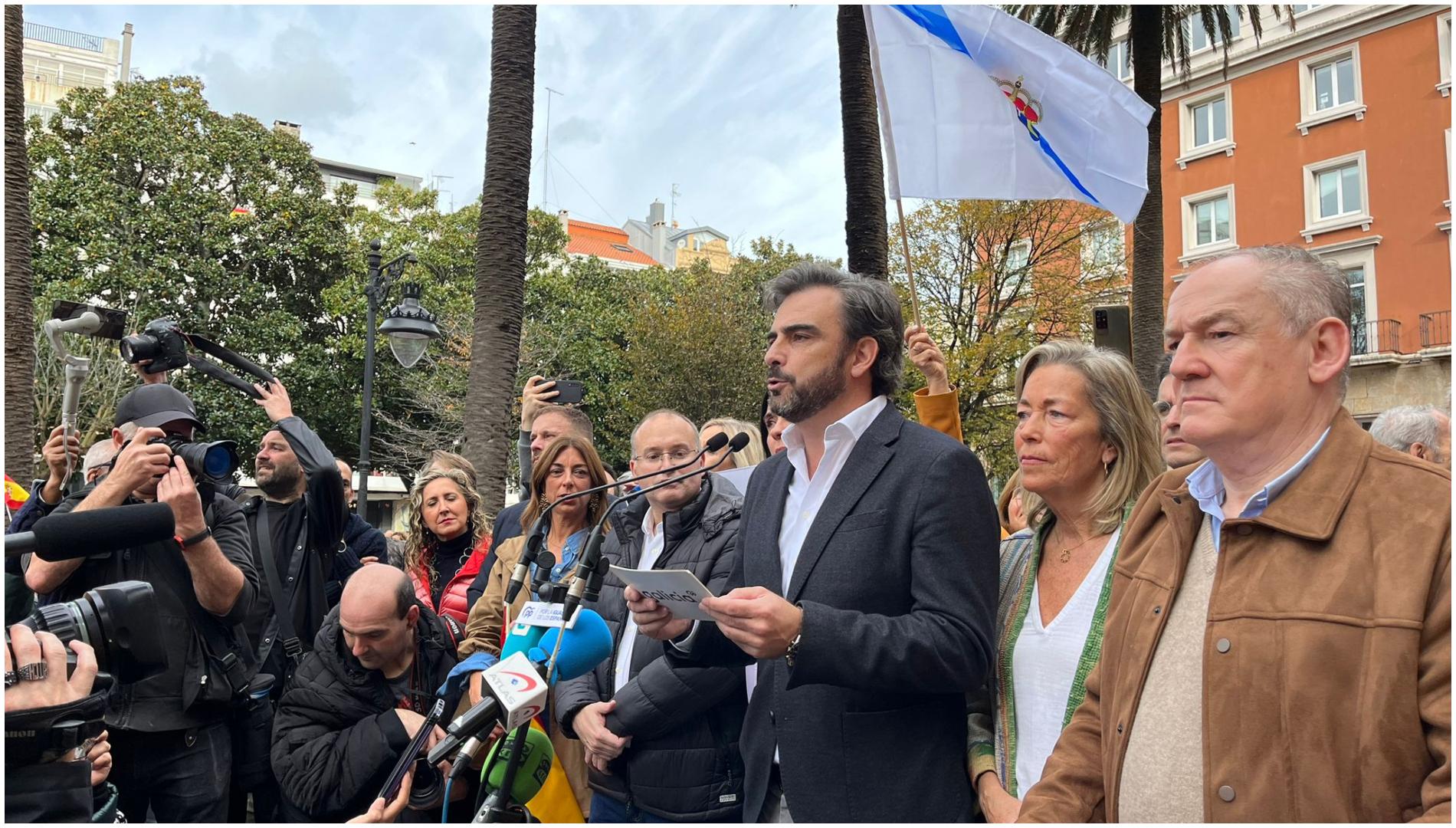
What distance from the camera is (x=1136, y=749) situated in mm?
2059

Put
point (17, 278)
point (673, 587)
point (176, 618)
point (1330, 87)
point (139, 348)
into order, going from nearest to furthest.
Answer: point (673, 587)
point (176, 618)
point (139, 348)
point (17, 278)
point (1330, 87)

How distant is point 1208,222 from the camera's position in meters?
30.9

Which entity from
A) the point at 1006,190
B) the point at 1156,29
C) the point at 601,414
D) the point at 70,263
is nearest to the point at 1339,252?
the point at 1156,29

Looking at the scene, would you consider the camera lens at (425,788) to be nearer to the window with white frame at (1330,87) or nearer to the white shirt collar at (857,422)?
the white shirt collar at (857,422)

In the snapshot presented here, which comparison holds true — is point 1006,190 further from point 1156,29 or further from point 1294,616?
point 1156,29

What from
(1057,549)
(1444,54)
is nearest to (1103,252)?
(1444,54)

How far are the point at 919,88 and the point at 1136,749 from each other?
132 inches

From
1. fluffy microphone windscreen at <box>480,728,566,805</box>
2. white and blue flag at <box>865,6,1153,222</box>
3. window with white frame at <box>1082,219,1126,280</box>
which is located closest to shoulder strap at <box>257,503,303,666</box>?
fluffy microphone windscreen at <box>480,728,566,805</box>

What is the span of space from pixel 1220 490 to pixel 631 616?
246 centimetres

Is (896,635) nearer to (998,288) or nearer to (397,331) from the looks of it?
(397,331)

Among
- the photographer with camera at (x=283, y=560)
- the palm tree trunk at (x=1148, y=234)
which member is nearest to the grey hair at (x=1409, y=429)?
the photographer with camera at (x=283, y=560)

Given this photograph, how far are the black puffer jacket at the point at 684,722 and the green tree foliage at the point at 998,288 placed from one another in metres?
21.0

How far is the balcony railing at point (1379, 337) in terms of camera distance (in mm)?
25562

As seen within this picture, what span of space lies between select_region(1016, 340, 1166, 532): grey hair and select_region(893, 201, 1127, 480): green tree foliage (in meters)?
21.2
